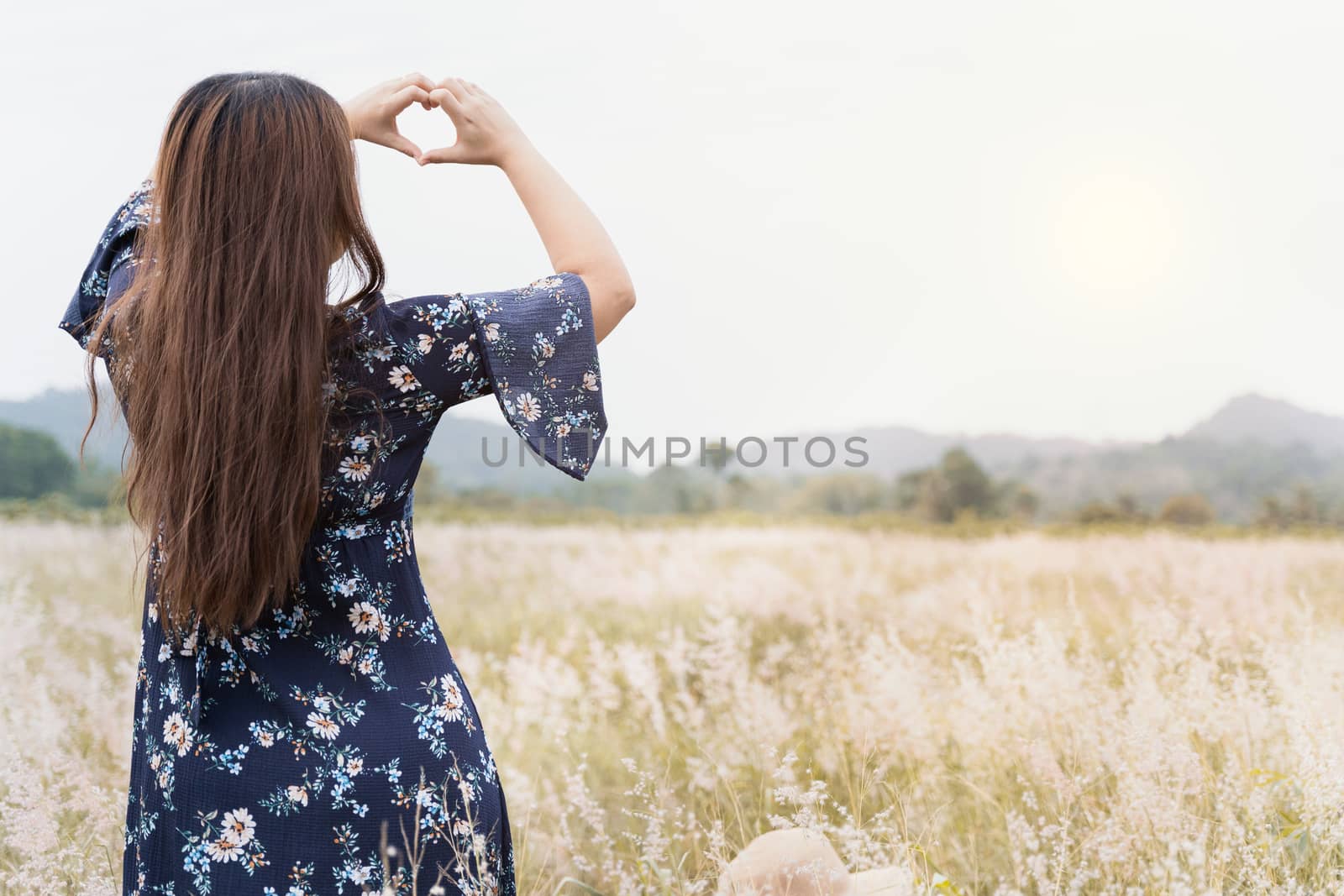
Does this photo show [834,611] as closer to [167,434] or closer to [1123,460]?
[167,434]

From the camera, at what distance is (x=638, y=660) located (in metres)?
3.58

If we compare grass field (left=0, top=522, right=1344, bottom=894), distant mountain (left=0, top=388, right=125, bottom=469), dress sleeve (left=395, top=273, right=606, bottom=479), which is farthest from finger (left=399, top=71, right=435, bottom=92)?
distant mountain (left=0, top=388, right=125, bottom=469)

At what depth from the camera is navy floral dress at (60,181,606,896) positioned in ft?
4.42

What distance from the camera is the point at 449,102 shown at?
149 cm

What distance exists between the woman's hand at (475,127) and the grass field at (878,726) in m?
1.13

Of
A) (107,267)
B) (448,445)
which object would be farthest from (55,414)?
(107,267)

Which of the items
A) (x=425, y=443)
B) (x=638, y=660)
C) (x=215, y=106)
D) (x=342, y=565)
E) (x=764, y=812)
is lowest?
(x=764, y=812)

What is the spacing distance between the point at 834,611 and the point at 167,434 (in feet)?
13.1

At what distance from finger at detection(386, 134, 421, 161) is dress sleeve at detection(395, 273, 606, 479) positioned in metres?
0.35

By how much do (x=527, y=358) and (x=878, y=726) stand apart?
7.06 feet

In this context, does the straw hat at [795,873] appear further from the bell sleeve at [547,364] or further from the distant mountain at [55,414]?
the distant mountain at [55,414]

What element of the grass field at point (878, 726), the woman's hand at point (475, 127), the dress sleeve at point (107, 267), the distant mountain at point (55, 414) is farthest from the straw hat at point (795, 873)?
the distant mountain at point (55, 414)

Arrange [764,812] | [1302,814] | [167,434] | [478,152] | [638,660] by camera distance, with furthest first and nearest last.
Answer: [638,660] < [764,812] < [1302,814] < [478,152] < [167,434]

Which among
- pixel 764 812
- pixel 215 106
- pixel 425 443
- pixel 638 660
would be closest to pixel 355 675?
pixel 425 443
